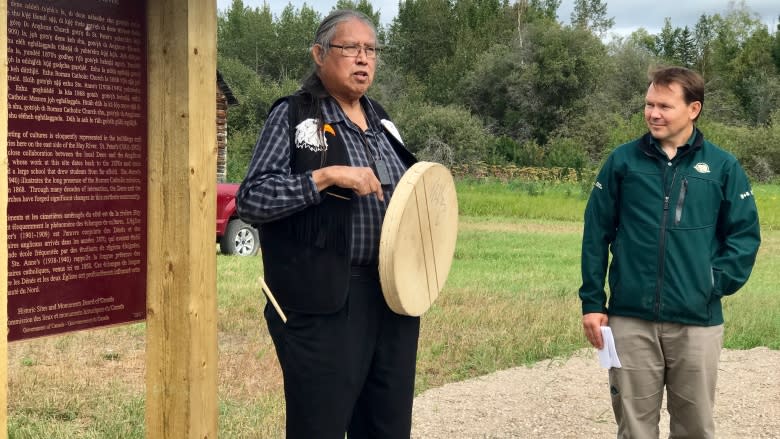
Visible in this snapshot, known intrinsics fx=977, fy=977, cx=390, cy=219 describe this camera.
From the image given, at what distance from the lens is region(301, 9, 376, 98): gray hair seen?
11.0 feet

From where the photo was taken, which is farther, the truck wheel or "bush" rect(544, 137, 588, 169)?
"bush" rect(544, 137, 588, 169)

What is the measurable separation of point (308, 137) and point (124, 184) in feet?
2.89

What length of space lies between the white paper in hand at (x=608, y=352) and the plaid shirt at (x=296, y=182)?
113 cm

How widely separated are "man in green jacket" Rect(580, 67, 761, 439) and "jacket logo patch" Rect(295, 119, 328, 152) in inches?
52.8

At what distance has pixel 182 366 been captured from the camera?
148 inches

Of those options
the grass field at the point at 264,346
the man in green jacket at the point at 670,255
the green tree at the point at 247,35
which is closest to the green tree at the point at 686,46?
the green tree at the point at 247,35

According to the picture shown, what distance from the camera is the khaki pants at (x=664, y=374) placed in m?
3.92

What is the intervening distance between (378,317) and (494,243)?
1424 cm

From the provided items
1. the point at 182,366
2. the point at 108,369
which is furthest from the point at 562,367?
the point at 182,366

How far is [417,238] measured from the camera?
3.53 m

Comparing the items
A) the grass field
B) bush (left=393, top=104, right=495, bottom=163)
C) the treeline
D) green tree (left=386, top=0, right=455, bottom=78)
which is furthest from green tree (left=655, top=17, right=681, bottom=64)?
the grass field

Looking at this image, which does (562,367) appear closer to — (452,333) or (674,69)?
(452,333)

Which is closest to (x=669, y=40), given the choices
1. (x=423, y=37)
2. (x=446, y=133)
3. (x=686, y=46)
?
(x=686, y=46)

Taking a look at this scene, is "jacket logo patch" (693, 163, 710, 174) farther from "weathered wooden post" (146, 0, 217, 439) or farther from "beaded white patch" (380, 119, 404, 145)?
"weathered wooden post" (146, 0, 217, 439)
